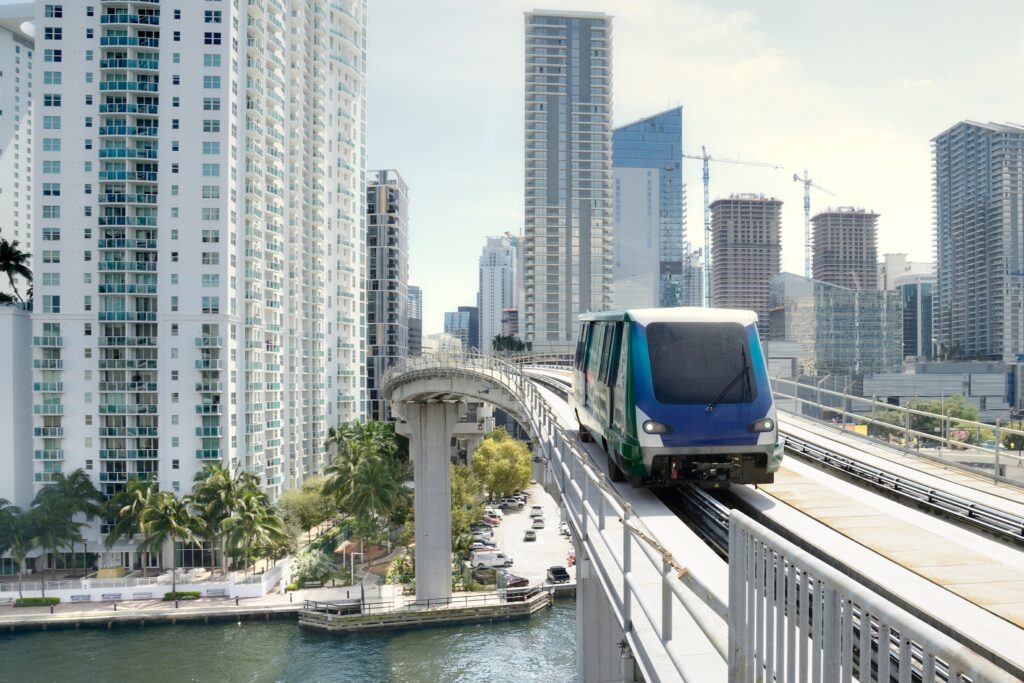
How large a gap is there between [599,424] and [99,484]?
5054 centimetres

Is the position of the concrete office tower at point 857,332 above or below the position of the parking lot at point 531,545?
above

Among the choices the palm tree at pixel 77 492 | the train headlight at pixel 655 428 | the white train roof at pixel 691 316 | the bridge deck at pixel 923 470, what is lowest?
the palm tree at pixel 77 492

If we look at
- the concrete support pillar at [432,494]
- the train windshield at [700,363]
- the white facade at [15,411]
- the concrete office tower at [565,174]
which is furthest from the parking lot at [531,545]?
the concrete office tower at [565,174]

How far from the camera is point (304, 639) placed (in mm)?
40625

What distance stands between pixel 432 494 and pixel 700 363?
37172 millimetres

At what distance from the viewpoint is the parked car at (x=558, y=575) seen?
47844 millimetres

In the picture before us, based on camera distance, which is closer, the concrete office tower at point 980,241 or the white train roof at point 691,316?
the white train roof at point 691,316

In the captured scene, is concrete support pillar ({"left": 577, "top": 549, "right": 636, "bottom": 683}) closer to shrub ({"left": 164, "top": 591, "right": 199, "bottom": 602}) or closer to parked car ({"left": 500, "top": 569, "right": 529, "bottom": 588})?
parked car ({"left": 500, "top": 569, "right": 529, "bottom": 588})

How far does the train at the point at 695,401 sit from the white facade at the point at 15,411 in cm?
5628

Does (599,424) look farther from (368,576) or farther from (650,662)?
(368,576)

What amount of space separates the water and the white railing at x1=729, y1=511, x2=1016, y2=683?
111 ft

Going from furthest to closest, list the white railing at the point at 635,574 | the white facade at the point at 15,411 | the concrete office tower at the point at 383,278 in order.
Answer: the concrete office tower at the point at 383,278 < the white facade at the point at 15,411 < the white railing at the point at 635,574

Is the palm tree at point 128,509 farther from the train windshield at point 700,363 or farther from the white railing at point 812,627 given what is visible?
the white railing at point 812,627

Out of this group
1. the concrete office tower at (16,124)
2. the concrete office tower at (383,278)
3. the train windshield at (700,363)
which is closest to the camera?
the train windshield at (700,363)
